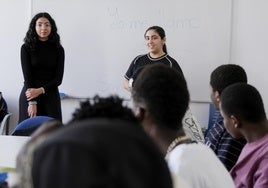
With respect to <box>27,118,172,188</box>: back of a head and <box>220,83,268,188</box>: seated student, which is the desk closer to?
<box>220,83,268,188</box>: seated student

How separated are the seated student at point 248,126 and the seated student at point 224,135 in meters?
→ 0.17

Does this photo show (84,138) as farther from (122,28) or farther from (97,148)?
(122,28)

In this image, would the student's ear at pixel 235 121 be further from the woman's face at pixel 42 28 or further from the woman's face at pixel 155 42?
the woman's face at pixel 42 28

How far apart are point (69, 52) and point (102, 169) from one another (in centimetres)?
358

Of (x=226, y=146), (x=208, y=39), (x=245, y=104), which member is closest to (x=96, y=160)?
(x=245, y=104)

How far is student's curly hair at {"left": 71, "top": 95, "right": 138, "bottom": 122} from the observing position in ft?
2.21

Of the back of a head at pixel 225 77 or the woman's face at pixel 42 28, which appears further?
the woman's face at pixel 42 28

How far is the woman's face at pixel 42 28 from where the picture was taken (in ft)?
10.9

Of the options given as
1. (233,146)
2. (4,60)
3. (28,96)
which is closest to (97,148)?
(233,146)

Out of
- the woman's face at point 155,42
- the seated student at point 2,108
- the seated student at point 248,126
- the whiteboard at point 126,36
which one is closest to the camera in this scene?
the seated student at point 248,126

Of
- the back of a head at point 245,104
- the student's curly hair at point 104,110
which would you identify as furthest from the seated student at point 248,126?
the student's curly hair at point 104,110

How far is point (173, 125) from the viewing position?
1.17m

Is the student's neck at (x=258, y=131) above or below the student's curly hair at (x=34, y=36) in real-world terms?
below

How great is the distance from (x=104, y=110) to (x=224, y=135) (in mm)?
1134
